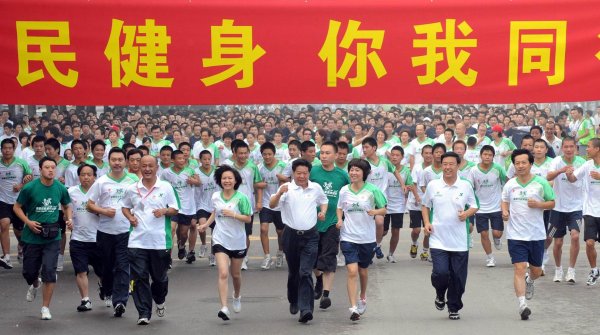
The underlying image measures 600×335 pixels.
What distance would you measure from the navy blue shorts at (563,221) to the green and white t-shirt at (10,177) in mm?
7909

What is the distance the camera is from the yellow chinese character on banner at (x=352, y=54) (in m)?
11.9

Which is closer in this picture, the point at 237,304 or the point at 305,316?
the point at 305,316

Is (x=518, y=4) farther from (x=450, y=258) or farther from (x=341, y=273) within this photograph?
(x=341, y=273)

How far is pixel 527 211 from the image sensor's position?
13398 mm

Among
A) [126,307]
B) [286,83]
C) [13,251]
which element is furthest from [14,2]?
[13,251]

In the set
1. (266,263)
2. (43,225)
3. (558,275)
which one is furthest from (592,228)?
(43,225)

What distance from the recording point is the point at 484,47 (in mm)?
12016

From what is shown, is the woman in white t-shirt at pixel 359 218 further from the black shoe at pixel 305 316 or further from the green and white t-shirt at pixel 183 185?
the green and white t-shirt at pixel 183 185

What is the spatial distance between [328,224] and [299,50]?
107 inches

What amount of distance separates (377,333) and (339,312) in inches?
58.5

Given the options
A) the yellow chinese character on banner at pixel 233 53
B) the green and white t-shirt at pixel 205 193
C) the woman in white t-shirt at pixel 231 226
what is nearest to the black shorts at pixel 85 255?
the woman in white t-shirt at pixel 231 226

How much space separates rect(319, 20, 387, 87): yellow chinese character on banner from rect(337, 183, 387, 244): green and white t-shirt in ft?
5.47

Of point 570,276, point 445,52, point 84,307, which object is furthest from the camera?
point 570,276

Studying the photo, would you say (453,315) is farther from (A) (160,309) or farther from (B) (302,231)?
(A) (160,309)
